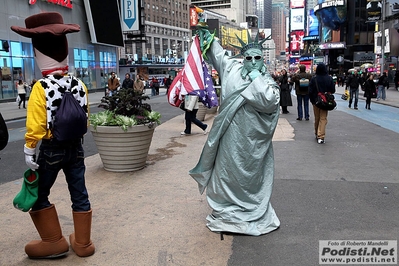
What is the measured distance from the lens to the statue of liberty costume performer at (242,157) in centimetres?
361

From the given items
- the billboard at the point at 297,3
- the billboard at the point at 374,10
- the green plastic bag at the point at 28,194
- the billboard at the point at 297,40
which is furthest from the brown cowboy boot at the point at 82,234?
the billboard at the point at 297,3

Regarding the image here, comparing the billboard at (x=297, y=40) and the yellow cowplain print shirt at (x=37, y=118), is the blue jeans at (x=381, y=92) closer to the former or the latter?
the yellow cowplain print shirt at (x=37, y=118)

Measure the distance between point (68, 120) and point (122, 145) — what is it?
2.79 metres

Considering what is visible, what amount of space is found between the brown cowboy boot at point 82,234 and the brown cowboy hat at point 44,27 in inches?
59.0

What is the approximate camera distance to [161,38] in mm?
105625

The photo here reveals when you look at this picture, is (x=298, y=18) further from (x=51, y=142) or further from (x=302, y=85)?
(x=51, y=142)

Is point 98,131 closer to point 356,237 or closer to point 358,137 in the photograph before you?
point 356,237

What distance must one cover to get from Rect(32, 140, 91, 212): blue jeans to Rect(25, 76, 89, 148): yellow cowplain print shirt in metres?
0.15

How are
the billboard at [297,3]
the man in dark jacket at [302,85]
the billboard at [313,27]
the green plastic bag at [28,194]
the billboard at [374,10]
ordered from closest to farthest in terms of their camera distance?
1. the green plastic bag at [28,194]
2. the man in dark jacket at [302,85]
3. the billboard at [374,10]
4. the billboard at [313,27]
5. the billboard at [297,3]

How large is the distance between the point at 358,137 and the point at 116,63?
126 ft

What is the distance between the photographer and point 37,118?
9.64 feet

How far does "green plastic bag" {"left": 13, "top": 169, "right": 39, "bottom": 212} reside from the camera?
3014 mm

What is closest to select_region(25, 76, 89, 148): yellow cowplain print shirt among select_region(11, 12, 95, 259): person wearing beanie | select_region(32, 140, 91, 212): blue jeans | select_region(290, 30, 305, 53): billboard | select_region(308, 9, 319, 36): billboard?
select_region(11, 12, 95, 259): person wearing beanie

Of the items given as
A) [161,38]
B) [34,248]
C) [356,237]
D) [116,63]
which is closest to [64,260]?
[34,248]
